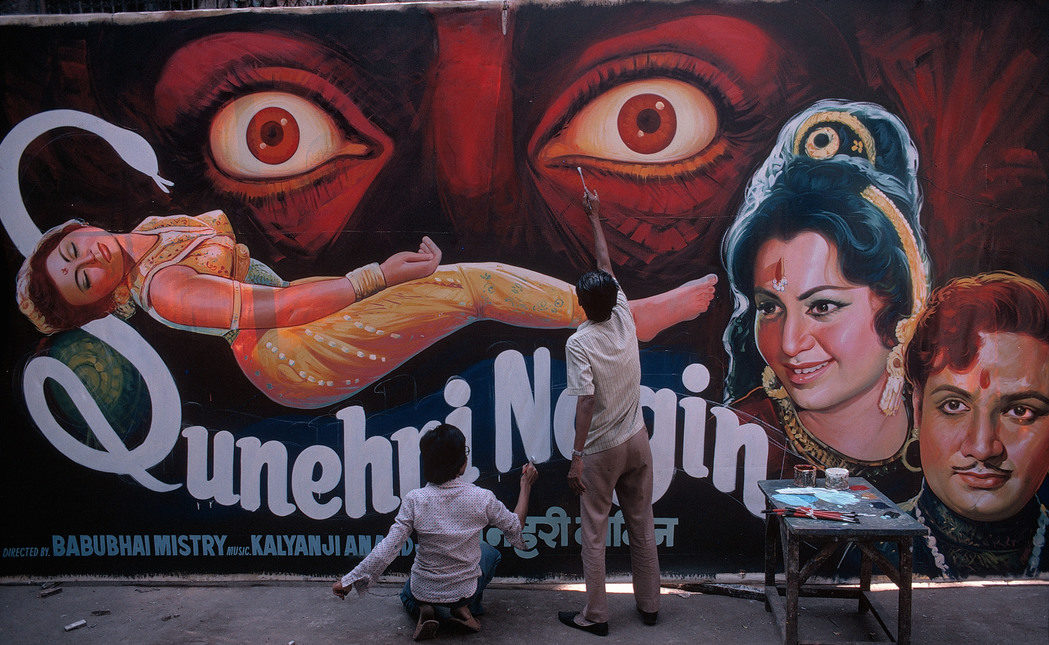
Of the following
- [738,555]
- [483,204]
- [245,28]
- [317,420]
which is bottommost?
[738,555]

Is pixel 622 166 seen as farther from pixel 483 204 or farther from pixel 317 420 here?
pixel 317 420

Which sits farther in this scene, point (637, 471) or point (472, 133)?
point (472, 133)

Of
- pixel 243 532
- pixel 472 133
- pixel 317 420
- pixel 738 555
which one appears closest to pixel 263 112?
pixel 472 133

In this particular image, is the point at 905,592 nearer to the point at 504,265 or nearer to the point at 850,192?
the point at 850,192

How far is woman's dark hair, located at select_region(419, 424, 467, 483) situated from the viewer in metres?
3.67

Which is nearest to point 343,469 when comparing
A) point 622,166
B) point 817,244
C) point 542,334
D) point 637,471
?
point 542,334

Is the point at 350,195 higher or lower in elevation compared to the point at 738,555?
higher

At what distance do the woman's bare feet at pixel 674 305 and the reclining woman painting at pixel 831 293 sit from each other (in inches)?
6.8

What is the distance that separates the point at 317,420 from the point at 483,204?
1633 millimetres

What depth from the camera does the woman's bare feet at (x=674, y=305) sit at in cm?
444

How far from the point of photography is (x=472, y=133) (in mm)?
4449

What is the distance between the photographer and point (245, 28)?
4.44 meters

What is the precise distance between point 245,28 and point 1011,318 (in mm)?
4785

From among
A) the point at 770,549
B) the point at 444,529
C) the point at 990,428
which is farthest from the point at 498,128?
the point at 990,428
